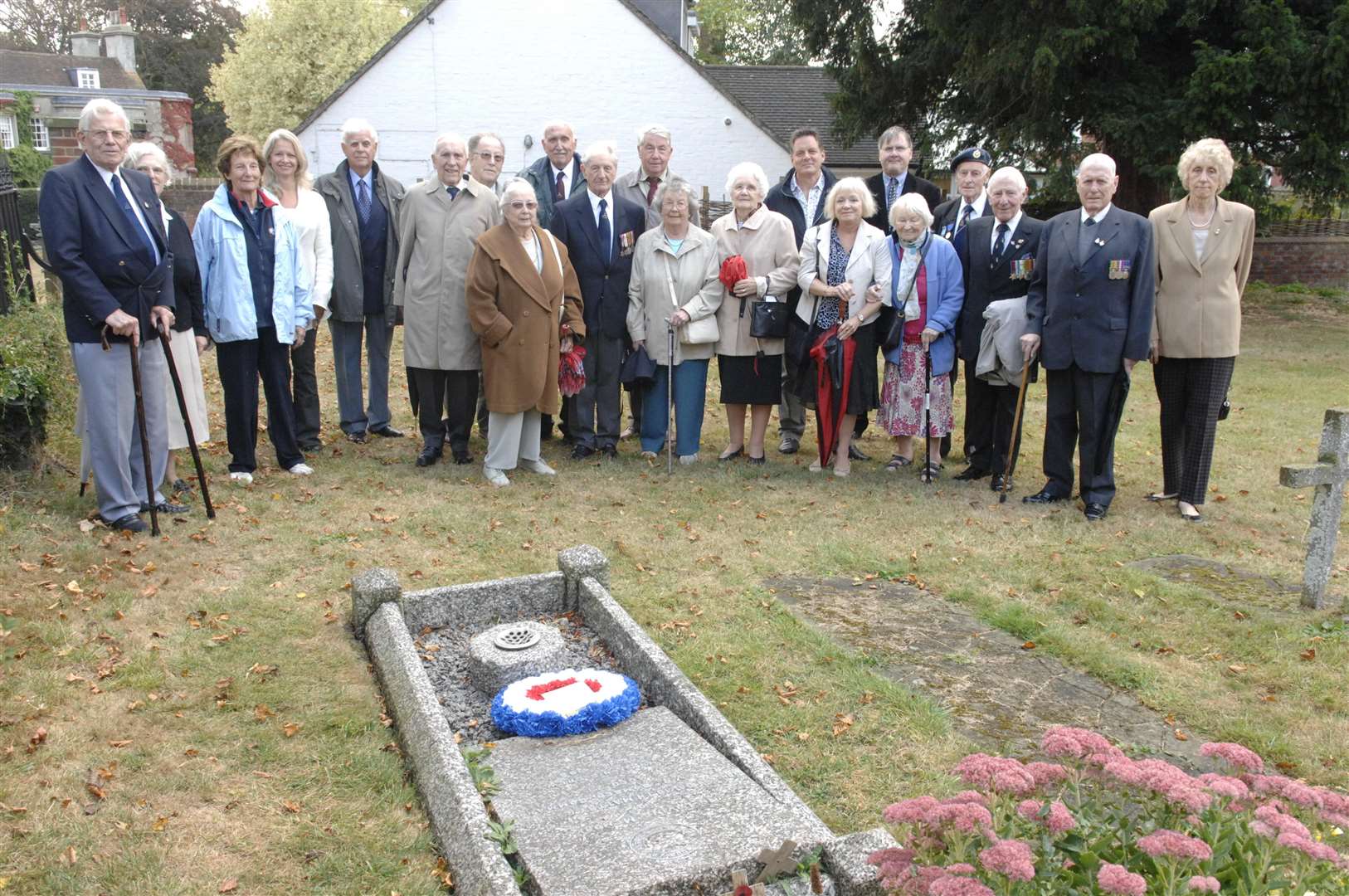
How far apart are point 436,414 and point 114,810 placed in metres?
4.51

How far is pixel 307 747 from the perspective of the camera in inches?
158

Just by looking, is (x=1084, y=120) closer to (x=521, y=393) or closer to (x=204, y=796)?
(x=521, y=393)

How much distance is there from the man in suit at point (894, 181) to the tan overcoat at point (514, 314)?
2.48m

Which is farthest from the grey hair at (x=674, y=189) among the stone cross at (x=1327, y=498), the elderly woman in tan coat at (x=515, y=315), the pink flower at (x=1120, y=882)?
the pink flower at (x=1120, y=882)

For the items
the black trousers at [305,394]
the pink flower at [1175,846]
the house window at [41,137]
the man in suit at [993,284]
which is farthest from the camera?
the house window at [41,137]

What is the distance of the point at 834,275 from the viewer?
7.57 m

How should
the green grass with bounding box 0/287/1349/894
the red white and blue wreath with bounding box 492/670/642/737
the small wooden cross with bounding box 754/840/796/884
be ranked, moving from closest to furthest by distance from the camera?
1. the small wooden cross with bounding box 754/840/796/884
2. the green grass with bounding box 0/287/1349/894
3. the red white and blue wreath with bounding box 492/670/642/737

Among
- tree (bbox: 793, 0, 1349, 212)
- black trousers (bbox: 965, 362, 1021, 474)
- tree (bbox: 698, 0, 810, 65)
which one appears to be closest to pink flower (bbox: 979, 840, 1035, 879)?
black trousers (bbox: 965, 362, 1021, 474)

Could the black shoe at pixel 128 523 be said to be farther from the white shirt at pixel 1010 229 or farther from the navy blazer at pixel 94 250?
the white shirt at pixel 1010 229

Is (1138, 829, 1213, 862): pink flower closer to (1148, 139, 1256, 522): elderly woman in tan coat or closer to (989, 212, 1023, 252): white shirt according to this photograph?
(1148, 139, 1256, 522): elderly woman in tan coat

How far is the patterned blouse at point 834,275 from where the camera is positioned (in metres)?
7.55

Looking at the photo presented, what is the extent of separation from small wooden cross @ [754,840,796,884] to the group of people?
14.6 feet

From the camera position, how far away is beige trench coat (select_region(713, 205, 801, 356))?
7770 mm

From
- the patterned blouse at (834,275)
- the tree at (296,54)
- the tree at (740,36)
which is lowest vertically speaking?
the patterned blouse at (834,275)
